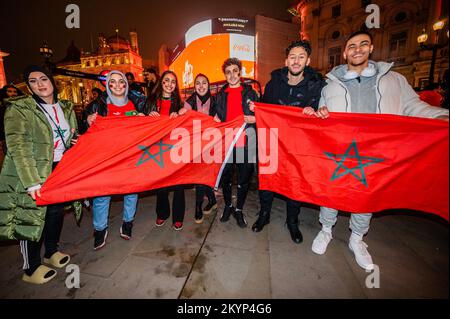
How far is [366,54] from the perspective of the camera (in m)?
2.40

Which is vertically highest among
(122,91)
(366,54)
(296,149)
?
(366,54)

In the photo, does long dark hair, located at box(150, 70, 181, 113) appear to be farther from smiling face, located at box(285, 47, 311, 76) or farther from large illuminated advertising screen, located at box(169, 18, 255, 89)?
large illuminated advertising screen, located at box(169, 18, 255, 89)

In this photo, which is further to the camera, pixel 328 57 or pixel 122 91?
pixel 328 57

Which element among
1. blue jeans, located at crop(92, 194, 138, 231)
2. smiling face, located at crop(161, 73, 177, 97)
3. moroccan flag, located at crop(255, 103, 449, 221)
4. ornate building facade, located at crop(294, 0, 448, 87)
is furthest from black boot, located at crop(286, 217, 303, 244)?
ornate building facade, located at crop(294, 0, 448, 87)

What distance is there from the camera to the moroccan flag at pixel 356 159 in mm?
2045

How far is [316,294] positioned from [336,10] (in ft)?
106

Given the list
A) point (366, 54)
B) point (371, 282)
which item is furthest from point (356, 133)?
point (371, 282)

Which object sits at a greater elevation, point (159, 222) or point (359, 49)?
point (359, 49)

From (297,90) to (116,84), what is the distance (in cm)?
239

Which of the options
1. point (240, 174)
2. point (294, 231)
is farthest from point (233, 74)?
point (294, 231)

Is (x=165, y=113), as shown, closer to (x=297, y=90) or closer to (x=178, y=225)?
(x=178, y=225)

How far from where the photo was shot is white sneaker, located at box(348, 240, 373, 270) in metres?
2.45

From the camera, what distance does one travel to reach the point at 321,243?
274 centimetres

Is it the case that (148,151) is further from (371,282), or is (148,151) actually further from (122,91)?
(371,282)
